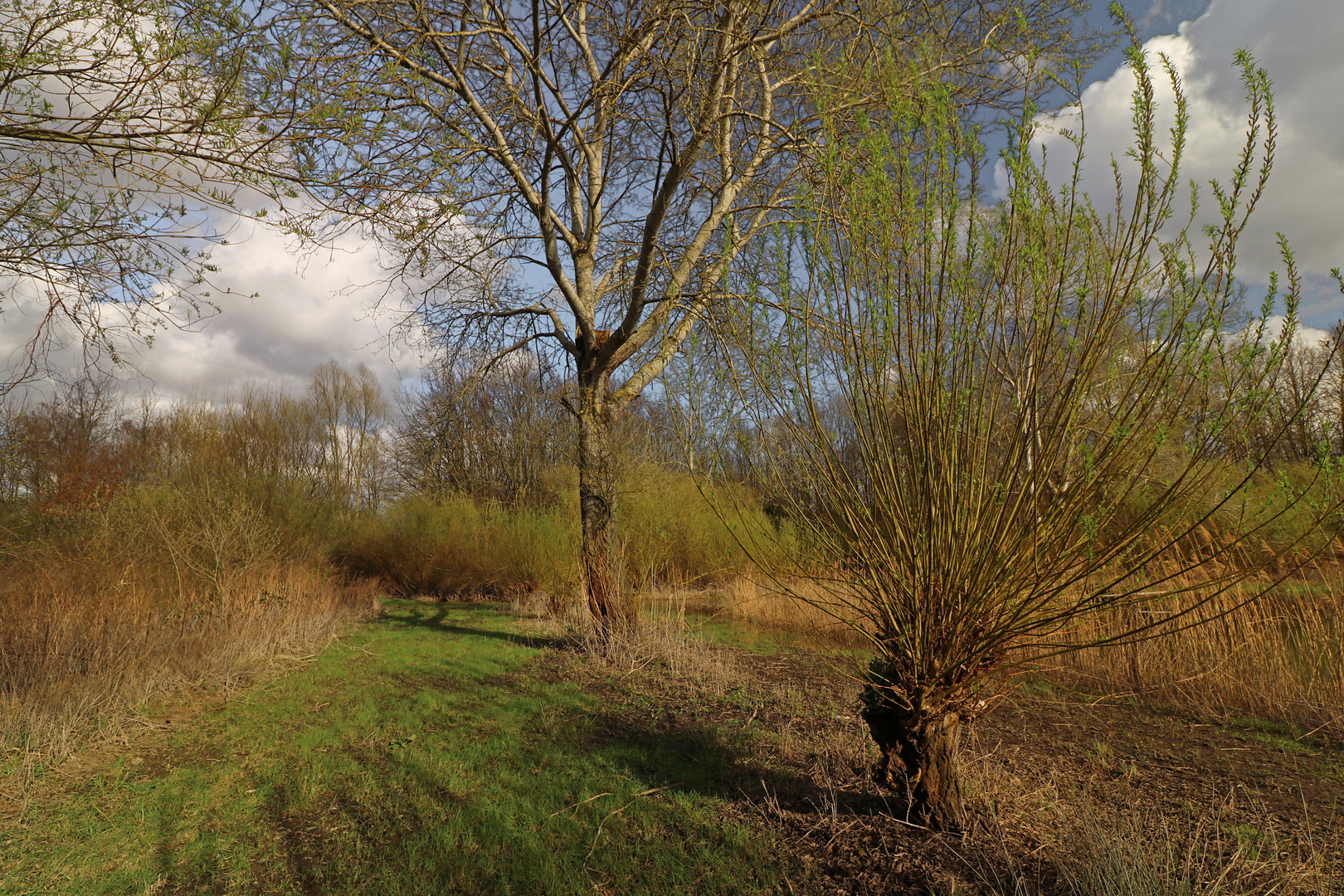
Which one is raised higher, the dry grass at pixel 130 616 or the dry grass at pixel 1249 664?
the dry grass at pixel 130 616

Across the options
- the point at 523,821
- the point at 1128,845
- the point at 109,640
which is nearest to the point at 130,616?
the point at 109,640

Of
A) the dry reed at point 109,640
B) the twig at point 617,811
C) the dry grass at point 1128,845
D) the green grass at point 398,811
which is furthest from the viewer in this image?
the dry reed at point 109,640

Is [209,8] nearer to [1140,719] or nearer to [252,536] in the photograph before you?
[252,536]

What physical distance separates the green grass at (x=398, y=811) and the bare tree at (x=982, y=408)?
4.13ft

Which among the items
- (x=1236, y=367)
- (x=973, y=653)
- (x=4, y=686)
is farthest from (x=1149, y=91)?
(x=4, y=686)

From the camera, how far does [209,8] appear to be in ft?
11.0

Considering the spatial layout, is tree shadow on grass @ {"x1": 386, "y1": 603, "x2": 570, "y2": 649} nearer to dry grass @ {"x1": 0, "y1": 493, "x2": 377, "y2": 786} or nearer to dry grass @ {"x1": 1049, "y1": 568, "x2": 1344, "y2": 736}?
dry grass @ {"x1": 0, "y1": 493, "x2": 377, "y2": 786}

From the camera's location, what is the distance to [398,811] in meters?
3.52

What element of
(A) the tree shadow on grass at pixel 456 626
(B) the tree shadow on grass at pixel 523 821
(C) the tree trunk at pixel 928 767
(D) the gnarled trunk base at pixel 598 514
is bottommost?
(B) the tree shadow on grass at pixel 523 821

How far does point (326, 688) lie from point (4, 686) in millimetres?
2360

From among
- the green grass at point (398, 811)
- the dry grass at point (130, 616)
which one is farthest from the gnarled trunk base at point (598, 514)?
the dry grass at point (130, 616)

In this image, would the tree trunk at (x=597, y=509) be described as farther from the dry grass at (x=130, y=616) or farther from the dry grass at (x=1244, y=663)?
the dry grass at (x=130, y=616)

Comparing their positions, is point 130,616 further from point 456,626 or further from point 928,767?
point 928,767

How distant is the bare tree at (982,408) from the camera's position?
228 cm
